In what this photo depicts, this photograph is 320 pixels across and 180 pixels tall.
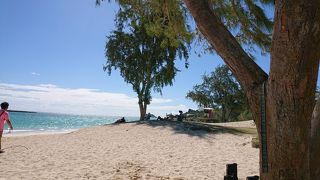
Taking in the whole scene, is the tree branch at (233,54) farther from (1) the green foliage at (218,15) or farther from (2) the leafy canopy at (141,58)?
(2) the leafy canopy at (141,58)

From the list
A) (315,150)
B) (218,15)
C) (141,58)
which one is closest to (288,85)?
(315,150)

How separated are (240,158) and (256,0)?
20.1 ft

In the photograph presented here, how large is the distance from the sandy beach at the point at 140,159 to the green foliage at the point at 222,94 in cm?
2624

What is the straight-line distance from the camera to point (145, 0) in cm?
740

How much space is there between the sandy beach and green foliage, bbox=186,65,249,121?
26241mm

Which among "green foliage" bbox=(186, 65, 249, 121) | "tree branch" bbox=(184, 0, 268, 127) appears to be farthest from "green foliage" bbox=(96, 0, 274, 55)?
"green foliage" bbox=(186, 65, 249, 121)

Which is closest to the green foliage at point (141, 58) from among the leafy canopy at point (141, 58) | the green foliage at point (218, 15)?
the leafy canopy at point (141, 58)

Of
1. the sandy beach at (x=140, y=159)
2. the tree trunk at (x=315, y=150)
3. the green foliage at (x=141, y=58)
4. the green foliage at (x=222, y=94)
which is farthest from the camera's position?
the green foliage at (x=222, y=94)

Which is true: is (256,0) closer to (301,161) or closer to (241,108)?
(301,161)

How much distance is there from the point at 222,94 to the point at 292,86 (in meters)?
43.3

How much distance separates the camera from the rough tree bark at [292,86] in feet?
11.1

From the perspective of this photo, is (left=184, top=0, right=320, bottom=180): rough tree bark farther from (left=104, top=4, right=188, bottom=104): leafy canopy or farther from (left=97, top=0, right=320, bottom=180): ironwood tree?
(left=104, top=4, right=188, bottom=104): leafy canopy

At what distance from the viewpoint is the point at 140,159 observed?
473 inches

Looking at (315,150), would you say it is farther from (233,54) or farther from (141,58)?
(141,58)
